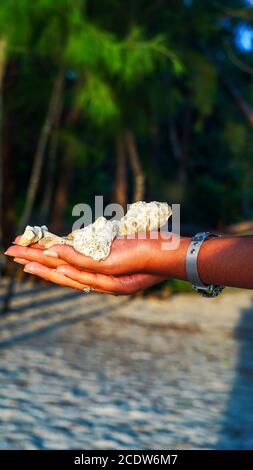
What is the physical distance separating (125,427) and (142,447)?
43 centimetres

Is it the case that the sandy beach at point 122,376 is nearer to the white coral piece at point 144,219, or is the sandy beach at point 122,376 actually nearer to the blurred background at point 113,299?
the blurred background at point 113,299

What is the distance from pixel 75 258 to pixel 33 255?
107 mm

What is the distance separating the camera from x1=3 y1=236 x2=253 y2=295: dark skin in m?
1.25

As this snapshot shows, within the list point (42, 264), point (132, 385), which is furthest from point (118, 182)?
Answer: point (42, 264)

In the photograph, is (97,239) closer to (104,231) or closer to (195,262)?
(104,231)

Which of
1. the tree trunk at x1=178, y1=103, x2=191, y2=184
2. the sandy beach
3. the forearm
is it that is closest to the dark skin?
the forearm

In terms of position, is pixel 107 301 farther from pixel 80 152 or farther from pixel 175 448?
pixel 175 448

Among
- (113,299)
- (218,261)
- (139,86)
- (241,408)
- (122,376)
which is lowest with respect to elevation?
(218,261)

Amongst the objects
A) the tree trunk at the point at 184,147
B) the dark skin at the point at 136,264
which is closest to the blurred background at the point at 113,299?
the dark skin at the point at 136,264

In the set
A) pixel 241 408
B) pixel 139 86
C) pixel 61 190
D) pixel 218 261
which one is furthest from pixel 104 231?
pixel 61 190

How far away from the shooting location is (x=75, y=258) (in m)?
1.45

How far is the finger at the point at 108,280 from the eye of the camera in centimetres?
149

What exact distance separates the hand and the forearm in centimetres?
8
